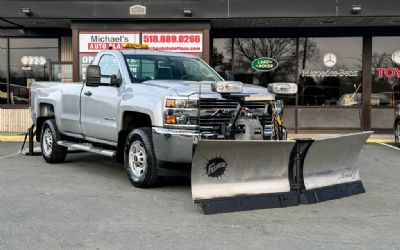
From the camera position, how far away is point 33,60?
16.6 meters

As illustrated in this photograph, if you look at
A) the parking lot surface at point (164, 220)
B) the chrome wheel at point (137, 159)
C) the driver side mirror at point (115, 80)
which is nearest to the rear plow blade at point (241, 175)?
the parking lot surface at point (164, 220)

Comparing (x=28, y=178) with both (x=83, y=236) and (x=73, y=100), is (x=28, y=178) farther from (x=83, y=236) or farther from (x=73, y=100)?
(x=83, y=236)

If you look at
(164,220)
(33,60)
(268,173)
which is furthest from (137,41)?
(164,220)

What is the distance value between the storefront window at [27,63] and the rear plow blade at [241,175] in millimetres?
11863

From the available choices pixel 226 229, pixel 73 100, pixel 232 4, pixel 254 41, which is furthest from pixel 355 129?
pixel 226 229

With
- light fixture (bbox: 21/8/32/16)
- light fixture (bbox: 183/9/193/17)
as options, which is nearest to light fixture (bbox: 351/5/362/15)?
light fixture (bbox: 183/9/193/17)

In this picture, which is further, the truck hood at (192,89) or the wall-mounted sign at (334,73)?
the wall-mounted sign at (334,73)

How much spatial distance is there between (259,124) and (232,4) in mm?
7961

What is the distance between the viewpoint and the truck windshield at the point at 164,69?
7.76 meters

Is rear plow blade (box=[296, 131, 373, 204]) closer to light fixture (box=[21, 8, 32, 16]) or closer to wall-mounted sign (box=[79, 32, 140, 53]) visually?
wall-mounted sign (box=[79, 32, 140, 53])

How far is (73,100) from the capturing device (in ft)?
29.0

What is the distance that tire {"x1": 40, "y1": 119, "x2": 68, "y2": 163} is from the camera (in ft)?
31.0

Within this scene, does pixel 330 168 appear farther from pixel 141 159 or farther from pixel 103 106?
pixel 103 106

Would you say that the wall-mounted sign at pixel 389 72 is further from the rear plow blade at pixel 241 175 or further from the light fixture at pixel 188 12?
the rear plow blade at pixel 241 175
